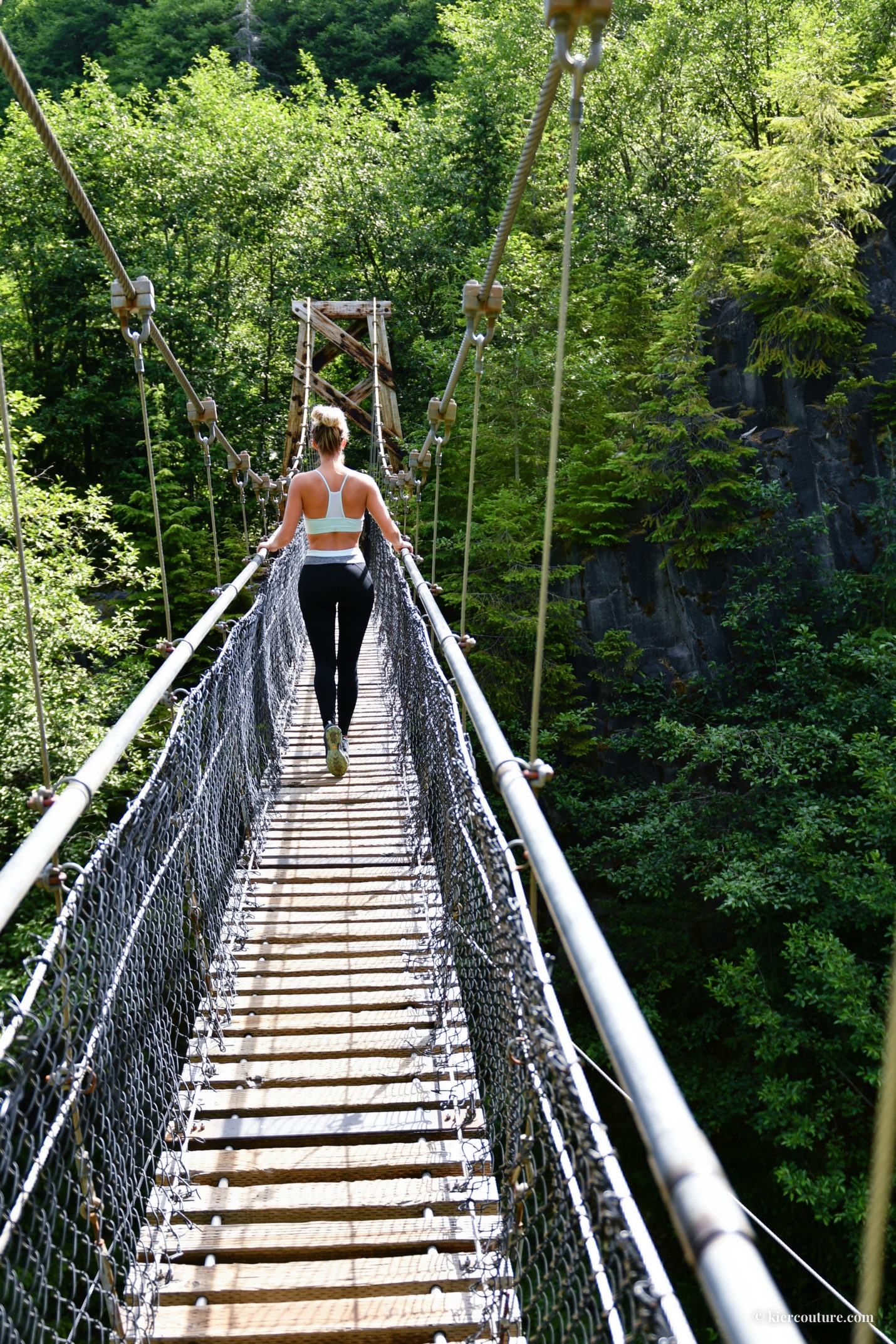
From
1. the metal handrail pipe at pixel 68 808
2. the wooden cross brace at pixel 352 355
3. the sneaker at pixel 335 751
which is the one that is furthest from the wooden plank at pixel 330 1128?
the wooden cross brace at pixel 352 355

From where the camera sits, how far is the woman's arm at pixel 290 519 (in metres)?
3.03

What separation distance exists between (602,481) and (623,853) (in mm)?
4056

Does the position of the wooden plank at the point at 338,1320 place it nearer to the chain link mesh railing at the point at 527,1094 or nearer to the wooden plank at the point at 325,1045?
the chain link mesh railing at the point at 527,1094

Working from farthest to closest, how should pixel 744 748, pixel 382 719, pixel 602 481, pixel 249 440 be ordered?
pixel 249 440 → pixel 602 481 → pixel 744 748 → pixel 382 719

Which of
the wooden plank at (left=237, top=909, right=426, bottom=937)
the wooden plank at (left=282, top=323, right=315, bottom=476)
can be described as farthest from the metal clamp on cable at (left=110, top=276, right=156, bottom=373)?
the wooden plank at (left=282, top=323, right=315, bottom=476)

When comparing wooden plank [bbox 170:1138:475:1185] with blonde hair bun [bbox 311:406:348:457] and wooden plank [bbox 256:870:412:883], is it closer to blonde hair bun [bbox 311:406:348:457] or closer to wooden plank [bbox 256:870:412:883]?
wooden plank [bbox 256:870:412:883]

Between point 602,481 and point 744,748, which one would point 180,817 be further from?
Answer: point 602,481

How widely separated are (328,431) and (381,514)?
0.95ft

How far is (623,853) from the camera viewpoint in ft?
26.8

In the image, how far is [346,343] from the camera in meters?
10.4

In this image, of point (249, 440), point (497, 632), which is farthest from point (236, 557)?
point (497, 632)

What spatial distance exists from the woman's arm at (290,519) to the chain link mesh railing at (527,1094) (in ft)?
2.41

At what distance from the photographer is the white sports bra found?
304 centimetres

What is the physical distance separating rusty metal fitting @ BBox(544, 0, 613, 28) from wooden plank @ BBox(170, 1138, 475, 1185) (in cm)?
172
